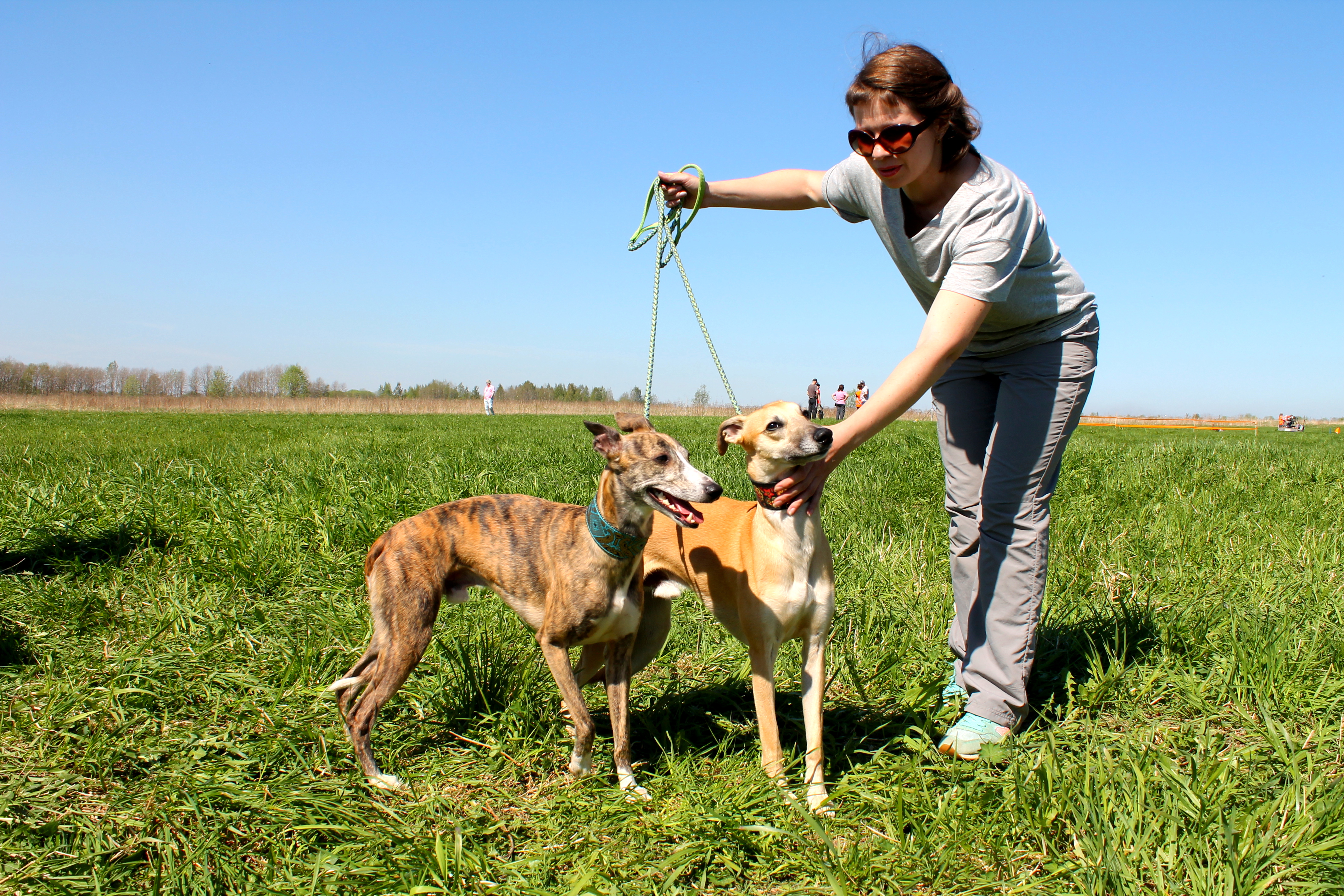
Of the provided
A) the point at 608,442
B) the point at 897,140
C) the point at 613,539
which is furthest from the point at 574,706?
the point at 897,140

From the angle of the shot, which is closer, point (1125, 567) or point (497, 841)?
point (497, 841)

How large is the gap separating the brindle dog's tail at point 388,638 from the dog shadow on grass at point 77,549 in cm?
293

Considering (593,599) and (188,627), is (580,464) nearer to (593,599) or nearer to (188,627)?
(188,627)

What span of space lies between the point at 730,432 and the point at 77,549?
4.70 metres

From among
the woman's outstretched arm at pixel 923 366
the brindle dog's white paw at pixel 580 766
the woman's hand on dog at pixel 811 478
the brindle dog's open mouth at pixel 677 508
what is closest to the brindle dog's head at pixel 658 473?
the brindle dog's open mouth at pixel 677 508

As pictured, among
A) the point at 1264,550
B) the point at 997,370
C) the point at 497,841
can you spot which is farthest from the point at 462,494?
the point at 1264,550

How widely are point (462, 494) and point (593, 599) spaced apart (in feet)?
12.2

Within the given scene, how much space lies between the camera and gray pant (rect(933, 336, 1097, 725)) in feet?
10.1

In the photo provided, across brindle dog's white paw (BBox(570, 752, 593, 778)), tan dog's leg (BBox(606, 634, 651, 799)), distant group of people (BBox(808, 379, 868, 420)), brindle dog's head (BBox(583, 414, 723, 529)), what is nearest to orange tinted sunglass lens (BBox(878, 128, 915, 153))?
brindle dog's head (BBox(583, 414, 723, 529))

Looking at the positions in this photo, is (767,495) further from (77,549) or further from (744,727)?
(77,549)

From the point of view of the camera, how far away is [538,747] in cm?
320

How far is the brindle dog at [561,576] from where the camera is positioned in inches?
119

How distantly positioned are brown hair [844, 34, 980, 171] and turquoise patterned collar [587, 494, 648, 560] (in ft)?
5.88

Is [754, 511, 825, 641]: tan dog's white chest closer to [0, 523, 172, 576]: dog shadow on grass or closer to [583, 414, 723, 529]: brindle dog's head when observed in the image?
[583, 414, 723, 529]: brindle dog's head
